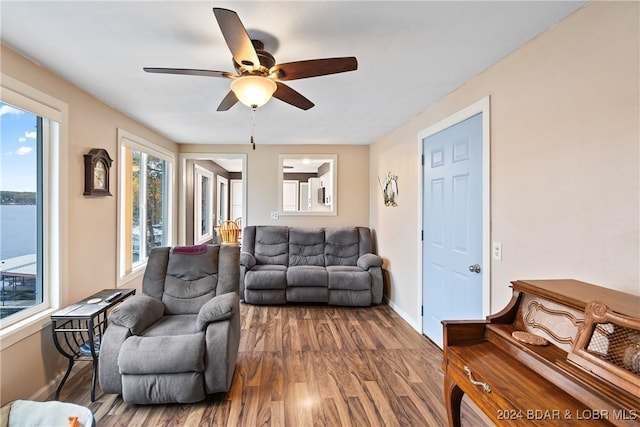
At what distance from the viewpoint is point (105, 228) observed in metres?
2.91

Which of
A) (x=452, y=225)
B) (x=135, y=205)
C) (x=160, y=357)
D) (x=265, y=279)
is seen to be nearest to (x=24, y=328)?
(x=160, y=357)

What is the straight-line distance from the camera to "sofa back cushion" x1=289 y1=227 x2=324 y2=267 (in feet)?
15.2

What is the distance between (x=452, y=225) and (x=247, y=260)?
283cm

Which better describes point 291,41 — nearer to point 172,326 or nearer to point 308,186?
point 172,326

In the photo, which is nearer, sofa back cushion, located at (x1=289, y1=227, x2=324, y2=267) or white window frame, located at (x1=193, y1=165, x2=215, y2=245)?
sofa back cushion, located at (x1=289, y1=227, x2=324, y2=267)

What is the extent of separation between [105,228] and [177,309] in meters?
1.18

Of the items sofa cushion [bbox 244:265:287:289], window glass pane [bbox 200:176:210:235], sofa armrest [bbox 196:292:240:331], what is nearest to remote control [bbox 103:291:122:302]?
sofa armrest [bbox 196:292:240:331]

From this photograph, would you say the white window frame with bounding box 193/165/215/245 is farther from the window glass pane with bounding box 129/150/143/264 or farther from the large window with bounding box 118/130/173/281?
the window glass pane with bounding box 129/150/143/264

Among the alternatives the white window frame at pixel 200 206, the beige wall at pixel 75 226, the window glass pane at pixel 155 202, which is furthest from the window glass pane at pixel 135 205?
the white window frame at pixel 200 206

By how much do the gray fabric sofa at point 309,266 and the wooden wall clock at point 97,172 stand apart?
78.0 inches

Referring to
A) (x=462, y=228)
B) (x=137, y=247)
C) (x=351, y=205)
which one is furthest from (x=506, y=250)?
(x=137, y=247)

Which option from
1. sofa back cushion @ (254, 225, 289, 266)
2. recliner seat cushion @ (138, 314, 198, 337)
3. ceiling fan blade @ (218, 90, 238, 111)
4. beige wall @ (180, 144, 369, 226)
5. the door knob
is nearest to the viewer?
ceiling fan blade @ (218, 90, 238, 111)

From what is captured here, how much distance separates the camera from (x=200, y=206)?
242 inches

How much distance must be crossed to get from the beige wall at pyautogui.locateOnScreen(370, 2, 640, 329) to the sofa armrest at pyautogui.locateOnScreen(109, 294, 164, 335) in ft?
8.41
